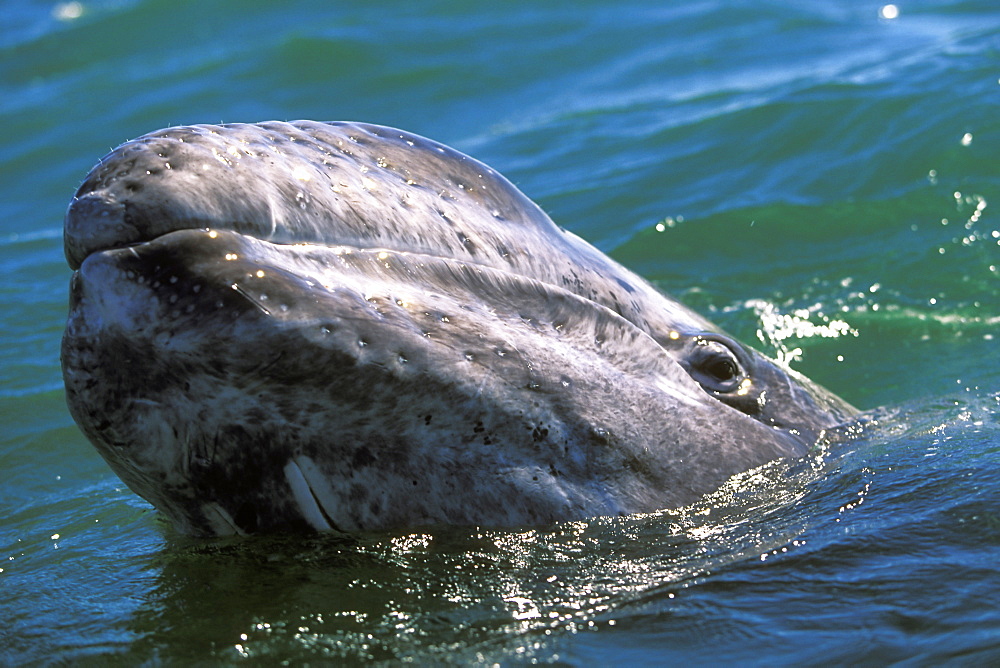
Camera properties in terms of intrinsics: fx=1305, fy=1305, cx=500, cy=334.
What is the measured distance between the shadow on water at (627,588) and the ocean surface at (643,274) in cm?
1

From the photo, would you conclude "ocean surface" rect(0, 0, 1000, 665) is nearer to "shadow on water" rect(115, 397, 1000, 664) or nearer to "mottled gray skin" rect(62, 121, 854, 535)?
"shadow on water" rect(115, 397, 1000, 664)

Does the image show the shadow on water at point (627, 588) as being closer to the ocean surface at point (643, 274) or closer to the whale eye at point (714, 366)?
the ocean surface at point (643, 274)

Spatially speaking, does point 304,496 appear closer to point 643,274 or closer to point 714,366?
point 714,366

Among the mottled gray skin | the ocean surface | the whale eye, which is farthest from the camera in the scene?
the whale eye

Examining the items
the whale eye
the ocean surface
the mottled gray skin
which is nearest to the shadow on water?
the ocean surface

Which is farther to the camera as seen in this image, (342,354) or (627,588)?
(627,588)

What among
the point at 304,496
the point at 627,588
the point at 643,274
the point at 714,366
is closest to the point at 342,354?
the point at 304,496

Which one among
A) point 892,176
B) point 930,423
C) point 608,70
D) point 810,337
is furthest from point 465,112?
point 930,423

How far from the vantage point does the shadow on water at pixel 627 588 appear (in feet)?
12.4

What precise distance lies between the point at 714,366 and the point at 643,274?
5286 mm

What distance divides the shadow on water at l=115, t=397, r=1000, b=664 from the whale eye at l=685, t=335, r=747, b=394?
57cm

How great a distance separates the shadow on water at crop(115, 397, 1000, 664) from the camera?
3770 mm

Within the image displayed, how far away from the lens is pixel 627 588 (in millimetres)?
4133

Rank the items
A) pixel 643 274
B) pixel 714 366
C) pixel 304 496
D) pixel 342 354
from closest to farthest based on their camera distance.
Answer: pixel 342 354, pixel 304 496, pixel 714 366, pixel 643 274
